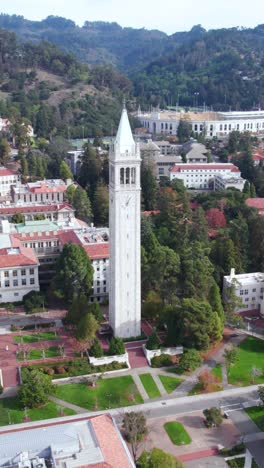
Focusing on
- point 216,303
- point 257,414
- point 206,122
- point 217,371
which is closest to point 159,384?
point 217,371

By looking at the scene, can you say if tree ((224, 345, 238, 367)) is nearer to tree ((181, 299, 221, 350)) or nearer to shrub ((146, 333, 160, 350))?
tree ((181, 299, 221, 350))

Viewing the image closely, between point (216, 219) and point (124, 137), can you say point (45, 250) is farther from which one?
point (216, 219)

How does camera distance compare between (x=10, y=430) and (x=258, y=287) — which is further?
(x=258, y=287)

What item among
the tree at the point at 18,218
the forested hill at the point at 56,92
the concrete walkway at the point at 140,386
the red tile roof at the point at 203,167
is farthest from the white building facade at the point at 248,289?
the forested hill at the point at 56,92

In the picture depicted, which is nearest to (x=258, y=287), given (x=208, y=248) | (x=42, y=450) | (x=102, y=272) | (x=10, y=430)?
(x=208, y=248)

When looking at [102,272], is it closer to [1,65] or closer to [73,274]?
[73,274]

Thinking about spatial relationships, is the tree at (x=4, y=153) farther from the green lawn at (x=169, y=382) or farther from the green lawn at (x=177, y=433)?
the green lawn at (x=177, y=433)

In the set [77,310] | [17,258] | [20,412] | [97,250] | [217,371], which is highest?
[97,250]
